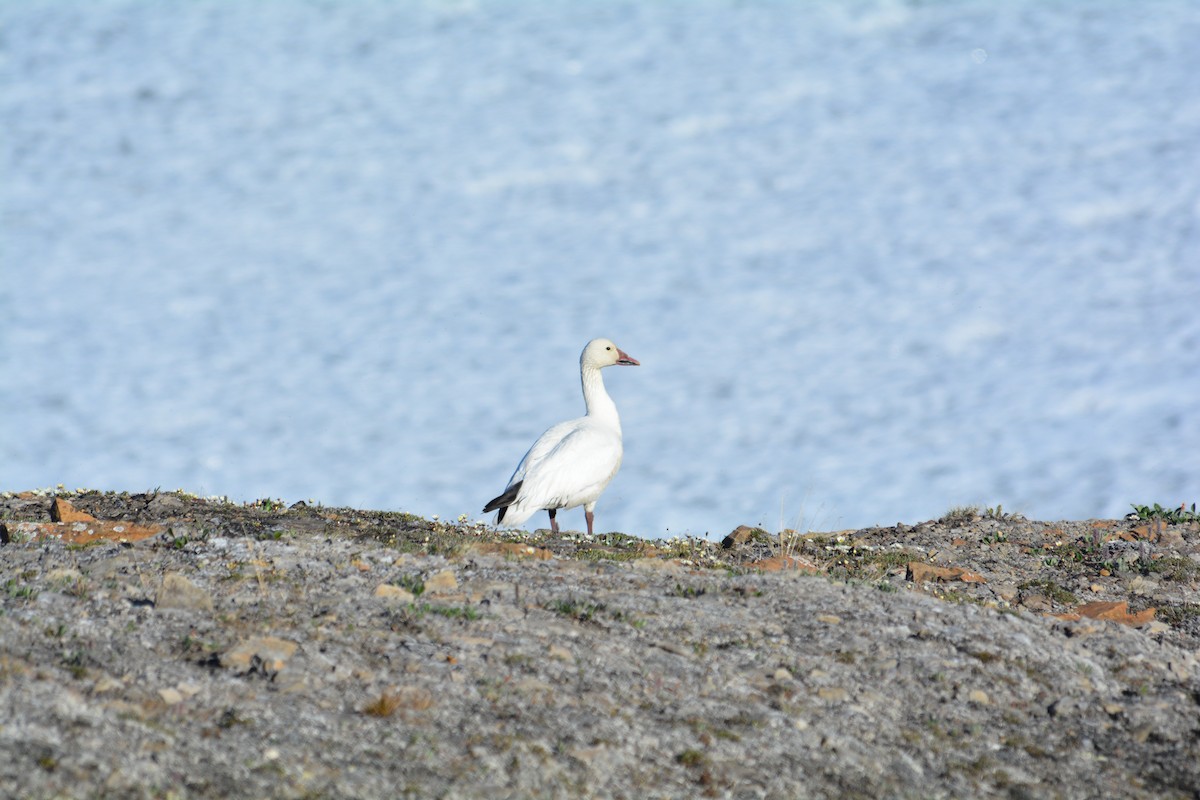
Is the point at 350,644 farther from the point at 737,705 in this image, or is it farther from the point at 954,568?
the point at 954,568

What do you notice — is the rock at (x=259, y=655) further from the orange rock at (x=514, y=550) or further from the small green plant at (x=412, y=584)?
the orange rock at (x=514, y=550)

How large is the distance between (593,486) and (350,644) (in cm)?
724

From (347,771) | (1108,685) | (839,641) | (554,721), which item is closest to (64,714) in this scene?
(347,771)

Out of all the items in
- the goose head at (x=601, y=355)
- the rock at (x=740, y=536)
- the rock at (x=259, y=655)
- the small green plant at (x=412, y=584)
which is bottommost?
the rock at (x=259, y=655)

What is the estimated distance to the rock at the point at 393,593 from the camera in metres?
9.02

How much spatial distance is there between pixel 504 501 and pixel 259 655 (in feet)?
23.1

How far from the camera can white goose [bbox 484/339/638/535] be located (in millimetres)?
14695

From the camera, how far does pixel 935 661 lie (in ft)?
28.9

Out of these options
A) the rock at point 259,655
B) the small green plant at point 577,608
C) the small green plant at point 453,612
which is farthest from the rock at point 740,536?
the rock at point 259,655

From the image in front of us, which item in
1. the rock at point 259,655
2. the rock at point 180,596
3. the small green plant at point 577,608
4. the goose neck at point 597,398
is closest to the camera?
the rock at point 259,655

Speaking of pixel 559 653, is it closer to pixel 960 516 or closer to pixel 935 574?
pixel 935 574

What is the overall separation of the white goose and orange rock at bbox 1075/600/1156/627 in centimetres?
564

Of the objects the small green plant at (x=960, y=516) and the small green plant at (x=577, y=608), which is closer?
the small green plant at (x=577, y=608)

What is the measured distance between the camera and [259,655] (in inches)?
301
